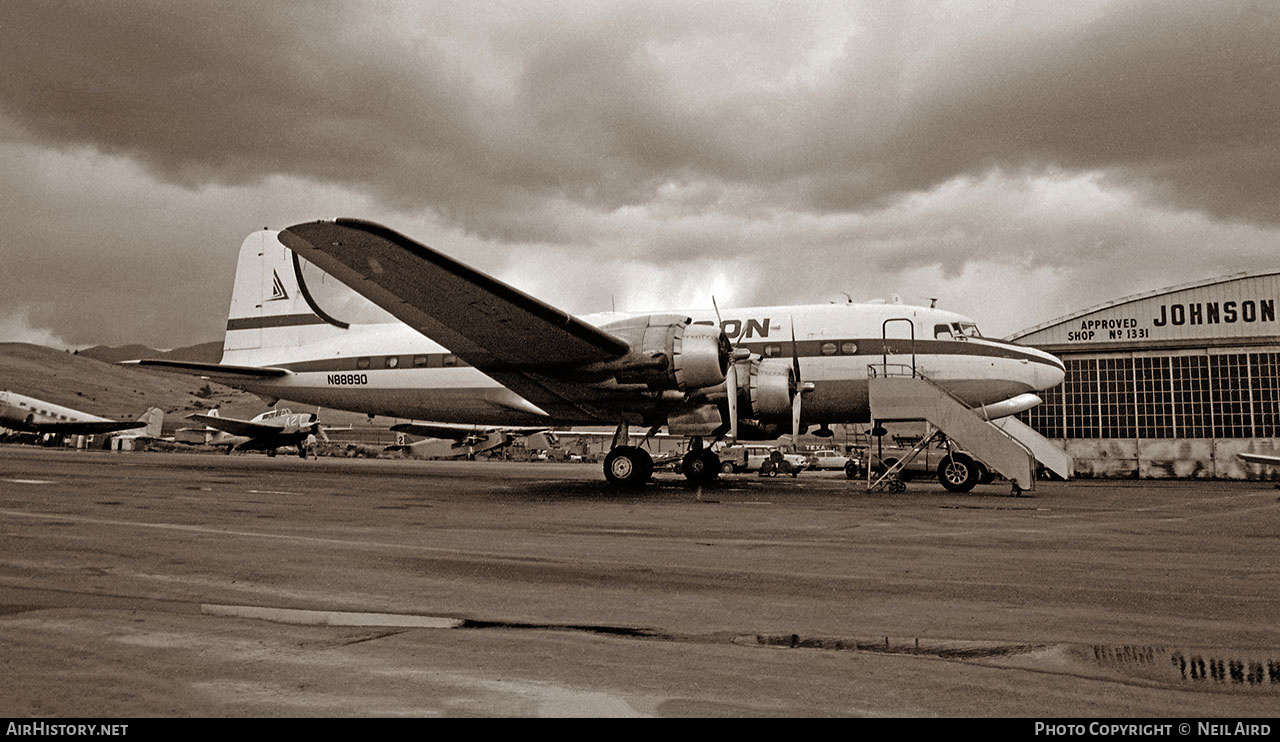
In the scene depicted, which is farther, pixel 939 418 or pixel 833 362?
pixel 833 362

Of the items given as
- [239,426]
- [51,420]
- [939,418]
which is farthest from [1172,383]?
[51,420]

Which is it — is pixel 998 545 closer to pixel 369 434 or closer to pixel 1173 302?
pixel 1173 302

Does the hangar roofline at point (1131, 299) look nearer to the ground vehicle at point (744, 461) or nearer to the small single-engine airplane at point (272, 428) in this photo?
the ground vehicle at point (744, 461)

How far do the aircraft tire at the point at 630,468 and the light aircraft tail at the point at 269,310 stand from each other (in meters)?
10.3

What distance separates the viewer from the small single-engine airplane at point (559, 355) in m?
15.6

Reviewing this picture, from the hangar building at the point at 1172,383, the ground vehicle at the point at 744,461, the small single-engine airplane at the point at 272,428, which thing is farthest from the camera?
the small single-engine airplane at the point at 272,428

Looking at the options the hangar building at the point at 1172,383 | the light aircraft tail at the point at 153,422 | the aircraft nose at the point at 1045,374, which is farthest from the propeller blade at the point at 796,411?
the light aircraft tail at the point at 153,422

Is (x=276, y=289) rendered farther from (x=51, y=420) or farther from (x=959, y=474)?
(x=51, y=420)

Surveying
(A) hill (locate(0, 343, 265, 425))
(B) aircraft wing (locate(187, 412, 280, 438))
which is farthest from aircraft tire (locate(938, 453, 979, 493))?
(A) hill (locate(0, 343, 265, 425))

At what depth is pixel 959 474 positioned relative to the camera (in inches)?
708

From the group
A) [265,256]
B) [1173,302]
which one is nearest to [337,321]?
[265,256]

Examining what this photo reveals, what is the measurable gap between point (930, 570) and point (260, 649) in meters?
5.06

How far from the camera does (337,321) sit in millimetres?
24266

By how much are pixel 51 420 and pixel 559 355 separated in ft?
199
